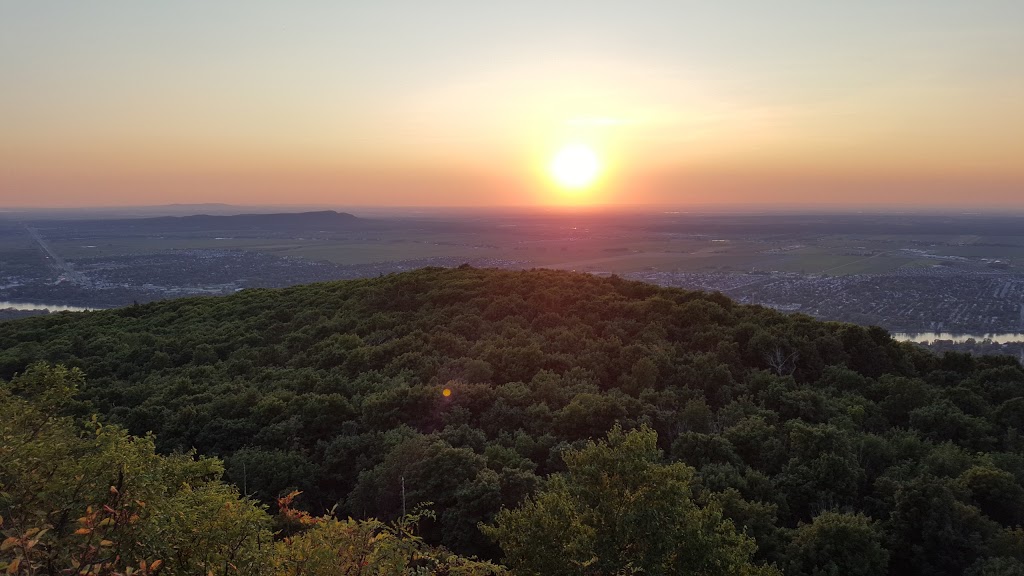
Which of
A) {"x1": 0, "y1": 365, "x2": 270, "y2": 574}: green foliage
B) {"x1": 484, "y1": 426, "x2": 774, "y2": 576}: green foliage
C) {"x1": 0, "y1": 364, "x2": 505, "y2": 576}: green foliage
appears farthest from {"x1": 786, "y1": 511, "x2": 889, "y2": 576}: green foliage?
{"x1": 0, "y1": 365, "x2": 270, "y2": 574}: green foliage

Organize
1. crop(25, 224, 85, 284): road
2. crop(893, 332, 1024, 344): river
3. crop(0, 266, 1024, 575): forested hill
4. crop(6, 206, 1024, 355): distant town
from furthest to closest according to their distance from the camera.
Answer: crop(25, 224, 85, 284): road, crop(6, 206, 1024, 355): distant town, crop(893, 332, 1024, 344): river, crop(0, 266, 1024, 575): forested hill

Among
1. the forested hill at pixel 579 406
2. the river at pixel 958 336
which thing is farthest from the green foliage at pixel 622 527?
the river at pixel 958 336

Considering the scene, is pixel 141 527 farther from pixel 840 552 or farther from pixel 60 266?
pixel 60 266

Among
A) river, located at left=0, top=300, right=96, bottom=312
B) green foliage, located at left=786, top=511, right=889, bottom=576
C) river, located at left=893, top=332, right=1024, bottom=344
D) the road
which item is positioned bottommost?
river, located at left=893, top=332, right=1024, bottom=344

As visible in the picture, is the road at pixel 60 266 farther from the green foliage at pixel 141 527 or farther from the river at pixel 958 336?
the river at pixel 958 336

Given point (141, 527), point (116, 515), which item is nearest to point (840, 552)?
point (141, 527)

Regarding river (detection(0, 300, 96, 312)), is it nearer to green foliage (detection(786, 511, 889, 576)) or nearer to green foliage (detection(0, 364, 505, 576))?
green foliage (detection(0, 364, 505, 576))
